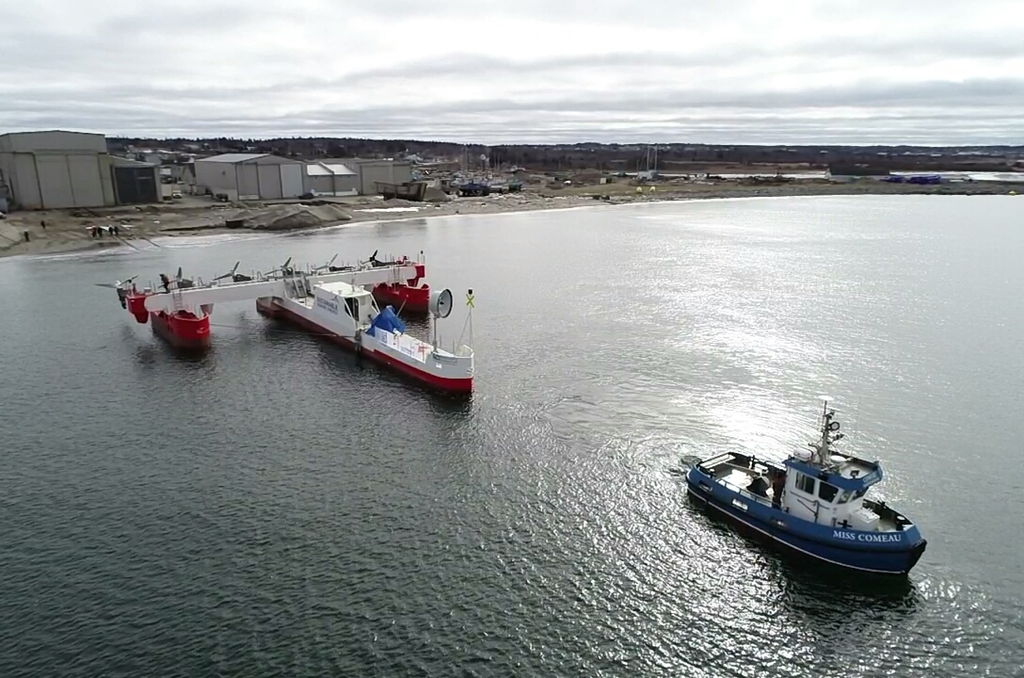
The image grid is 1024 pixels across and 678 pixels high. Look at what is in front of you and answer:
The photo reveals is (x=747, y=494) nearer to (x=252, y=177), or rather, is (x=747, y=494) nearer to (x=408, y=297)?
(x=408, y=297)

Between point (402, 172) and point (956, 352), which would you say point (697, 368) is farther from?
point (402, 172)

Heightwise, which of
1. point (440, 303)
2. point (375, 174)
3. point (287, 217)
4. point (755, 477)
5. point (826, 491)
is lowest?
point (755, 477)

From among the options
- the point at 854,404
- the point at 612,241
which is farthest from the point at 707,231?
the point at 854,404

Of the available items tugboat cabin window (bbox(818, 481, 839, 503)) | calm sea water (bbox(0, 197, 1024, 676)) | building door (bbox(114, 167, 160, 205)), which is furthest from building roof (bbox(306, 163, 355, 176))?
tugboat cabin window (bbox(818, 481, 839, 503))

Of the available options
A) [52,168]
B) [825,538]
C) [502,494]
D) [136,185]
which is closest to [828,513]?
[825,538]

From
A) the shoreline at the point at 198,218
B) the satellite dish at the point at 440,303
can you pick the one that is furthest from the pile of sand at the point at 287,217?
the satellite dish at the point at 440,303

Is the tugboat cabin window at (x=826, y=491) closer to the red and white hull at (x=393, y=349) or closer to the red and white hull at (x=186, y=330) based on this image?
the red and white hull at (x=393, y=349)
